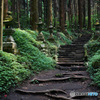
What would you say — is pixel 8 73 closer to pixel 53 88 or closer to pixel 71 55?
pixel 53 88

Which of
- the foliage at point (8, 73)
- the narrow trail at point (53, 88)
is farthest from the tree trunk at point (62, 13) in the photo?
the foliage at point (8, 73)

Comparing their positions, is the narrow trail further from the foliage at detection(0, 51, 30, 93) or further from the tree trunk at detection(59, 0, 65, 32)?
the tree trunk at detection(59, 0, 65, 32)

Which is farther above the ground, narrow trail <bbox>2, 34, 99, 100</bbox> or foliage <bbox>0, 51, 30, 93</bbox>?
foliage <bbox>0, 51, 30, 93</bbox>

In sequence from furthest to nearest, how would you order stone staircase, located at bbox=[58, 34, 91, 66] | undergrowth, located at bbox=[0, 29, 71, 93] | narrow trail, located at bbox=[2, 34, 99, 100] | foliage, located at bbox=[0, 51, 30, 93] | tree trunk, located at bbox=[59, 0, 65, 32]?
tree trunk, located at bbox=[59, 0, 65, 32], stone staircase, located at bbox=[58, 34, 91, 66], undergrowth, located at bbox=[0, 29, 71, 93], foliage, located at bbox=[0, 51, 30, 93], narrow trail, located at bbox=[2, 34, 99, 100]

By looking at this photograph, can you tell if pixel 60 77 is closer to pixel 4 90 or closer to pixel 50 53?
pixel 4 90

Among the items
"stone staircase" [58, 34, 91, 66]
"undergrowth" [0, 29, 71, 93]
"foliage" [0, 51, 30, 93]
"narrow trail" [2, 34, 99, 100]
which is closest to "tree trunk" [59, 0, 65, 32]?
"stone staircase" [58, 34, 91, 66]

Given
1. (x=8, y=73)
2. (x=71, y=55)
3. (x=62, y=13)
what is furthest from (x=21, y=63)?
(x=62, y=13)

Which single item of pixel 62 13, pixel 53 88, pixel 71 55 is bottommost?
pixel 53 88

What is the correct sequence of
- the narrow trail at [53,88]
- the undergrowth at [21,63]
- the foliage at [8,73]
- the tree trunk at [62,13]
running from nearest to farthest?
the narrow trail at [53,88] < the foliage at [8,73] < the undergrowth at [21,63] < the tree trunk at [62,13]

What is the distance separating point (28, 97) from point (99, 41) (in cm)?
754

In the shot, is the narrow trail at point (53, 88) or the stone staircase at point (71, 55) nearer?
the narrow trail at point (53, 88)

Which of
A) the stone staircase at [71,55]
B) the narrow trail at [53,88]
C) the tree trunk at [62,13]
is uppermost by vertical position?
the tree trunk at [62,13]

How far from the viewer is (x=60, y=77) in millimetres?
6875

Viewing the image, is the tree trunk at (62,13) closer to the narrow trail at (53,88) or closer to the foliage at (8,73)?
the narrow trail at (53,88)
